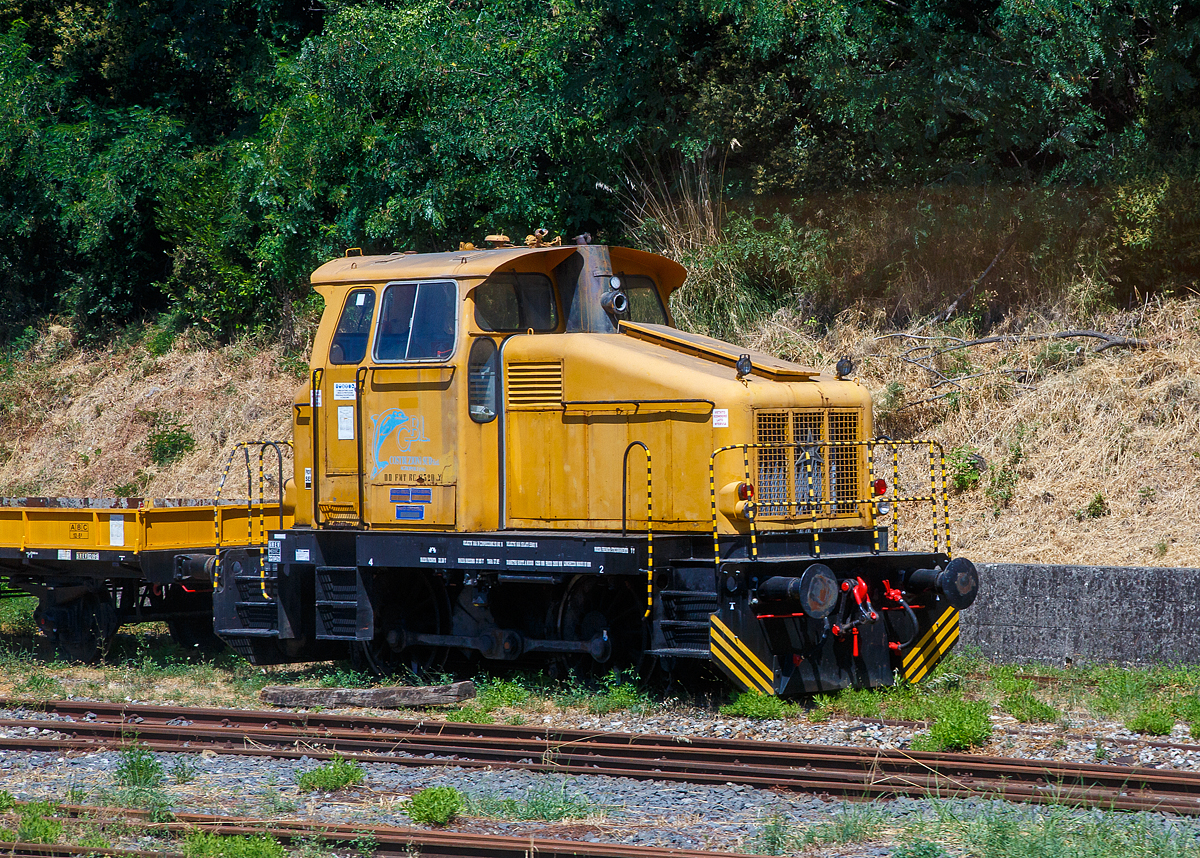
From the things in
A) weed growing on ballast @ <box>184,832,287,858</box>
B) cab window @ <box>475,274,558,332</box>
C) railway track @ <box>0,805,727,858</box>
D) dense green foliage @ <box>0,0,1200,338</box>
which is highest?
dense green foliage @ <box>0,0,1200,338</box>

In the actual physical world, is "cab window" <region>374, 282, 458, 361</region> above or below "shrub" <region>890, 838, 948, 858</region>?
above

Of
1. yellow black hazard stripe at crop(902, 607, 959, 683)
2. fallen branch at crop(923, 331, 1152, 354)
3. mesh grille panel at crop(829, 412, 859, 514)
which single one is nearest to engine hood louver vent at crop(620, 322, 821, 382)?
mesh grille panel at crop(829, 412, 859, 514)

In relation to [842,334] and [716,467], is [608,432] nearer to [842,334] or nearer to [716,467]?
[716,467]

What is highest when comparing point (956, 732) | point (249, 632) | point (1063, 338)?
point (1063, 338)

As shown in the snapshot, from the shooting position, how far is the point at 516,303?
10.4 metres

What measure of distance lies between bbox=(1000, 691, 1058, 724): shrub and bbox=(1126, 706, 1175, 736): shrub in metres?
0.52

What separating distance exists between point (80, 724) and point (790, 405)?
5839 mm

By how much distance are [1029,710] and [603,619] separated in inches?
129

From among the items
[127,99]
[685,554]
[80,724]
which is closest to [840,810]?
[685,554]

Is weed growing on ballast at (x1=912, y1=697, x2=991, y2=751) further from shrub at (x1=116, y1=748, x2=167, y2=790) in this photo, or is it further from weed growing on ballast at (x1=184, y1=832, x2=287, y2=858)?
shrub at (x1=116, y1=748, x2=167, y2=790)

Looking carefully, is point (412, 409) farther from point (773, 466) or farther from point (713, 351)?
point (773, 466)

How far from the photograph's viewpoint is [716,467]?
9.48 m

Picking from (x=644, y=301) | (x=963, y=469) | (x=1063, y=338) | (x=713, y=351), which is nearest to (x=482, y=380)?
(x=644, y=301)

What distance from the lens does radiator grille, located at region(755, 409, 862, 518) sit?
9609 mm
